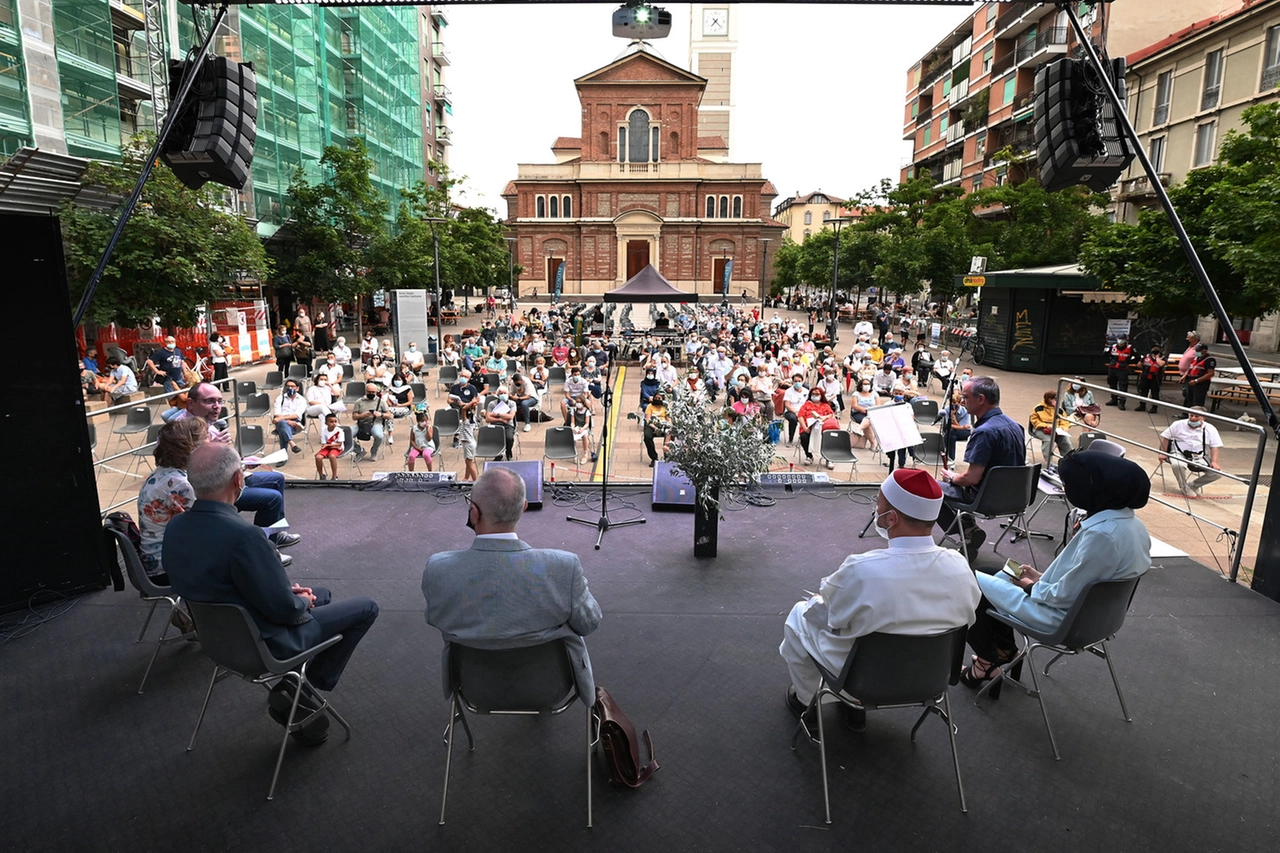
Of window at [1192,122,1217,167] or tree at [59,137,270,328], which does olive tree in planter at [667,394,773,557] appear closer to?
tree at [59,137,270,328]

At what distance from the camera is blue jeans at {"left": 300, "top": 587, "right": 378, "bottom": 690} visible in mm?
3324

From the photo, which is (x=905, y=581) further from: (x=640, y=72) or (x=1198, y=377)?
(x=640, y=72)

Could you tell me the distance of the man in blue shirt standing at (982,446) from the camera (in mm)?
5184

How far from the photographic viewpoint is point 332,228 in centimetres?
2427

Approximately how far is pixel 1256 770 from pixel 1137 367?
51.4 feet

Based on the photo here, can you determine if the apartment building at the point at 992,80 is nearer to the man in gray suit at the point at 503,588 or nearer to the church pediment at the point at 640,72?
the church pediment at the point at 640,72

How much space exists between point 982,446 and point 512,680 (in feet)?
12.6

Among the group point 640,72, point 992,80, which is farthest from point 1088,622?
point 640,72

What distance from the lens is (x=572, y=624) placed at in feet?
9.22

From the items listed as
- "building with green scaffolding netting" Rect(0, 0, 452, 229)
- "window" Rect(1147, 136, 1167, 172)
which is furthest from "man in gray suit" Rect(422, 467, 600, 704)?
"window" Rect(1147, 136, 1167, 172)

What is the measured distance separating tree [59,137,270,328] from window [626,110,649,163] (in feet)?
135

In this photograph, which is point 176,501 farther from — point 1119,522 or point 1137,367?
point 1137,367

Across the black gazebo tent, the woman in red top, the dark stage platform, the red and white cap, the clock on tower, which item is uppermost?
the clock on tower

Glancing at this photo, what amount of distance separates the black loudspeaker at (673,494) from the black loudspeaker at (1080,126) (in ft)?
12.6
